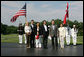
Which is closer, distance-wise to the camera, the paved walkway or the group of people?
the paved walkway

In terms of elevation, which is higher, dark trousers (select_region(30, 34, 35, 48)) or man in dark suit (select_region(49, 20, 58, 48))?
man in dark suit (select_region(49, 20, 58, 48))

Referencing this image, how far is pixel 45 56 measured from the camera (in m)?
9.84

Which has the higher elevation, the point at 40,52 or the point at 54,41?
the point at 54,41

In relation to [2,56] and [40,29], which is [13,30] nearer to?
[40,29]

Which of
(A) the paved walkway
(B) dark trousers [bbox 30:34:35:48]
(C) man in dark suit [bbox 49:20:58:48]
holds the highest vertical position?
(C) man in dark suit [bbox 49:20:58:48]

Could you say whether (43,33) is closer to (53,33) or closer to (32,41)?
(53,33)

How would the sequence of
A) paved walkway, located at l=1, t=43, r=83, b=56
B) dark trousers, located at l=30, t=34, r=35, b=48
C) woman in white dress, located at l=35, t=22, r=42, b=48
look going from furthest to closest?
dark trousers, located at l=30, t=34, r=35, b=48
woman in white dress, located at l=35, t=22, r=42, b=48
paved walkway, located at l=1, t=43, r=83, b=56

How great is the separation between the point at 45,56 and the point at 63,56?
0.85 metres

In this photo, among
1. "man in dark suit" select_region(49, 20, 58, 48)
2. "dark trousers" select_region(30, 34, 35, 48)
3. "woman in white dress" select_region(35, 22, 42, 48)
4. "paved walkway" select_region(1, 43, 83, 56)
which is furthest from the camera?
"dark trousers" select_region(30, 34, 35, 48)

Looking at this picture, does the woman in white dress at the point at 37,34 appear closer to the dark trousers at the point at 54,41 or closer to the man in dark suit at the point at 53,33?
the man in dark suit at the point at 53,33

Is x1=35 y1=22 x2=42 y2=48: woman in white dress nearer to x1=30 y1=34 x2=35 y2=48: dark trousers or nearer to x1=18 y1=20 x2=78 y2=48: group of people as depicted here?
x1=18 y1=20 x2=78 y2=48: group of people

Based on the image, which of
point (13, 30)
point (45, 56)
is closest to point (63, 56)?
point (45, 56)

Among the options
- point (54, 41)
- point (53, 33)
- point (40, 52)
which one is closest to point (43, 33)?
point (53, 33)

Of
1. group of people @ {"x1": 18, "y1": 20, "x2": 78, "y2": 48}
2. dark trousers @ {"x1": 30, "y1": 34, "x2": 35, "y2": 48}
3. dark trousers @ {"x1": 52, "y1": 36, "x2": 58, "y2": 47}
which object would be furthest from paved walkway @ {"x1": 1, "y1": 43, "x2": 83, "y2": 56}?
dark trousers @ {"x1": 30, "y1": 34, "x2": 35, "y2": 48}
